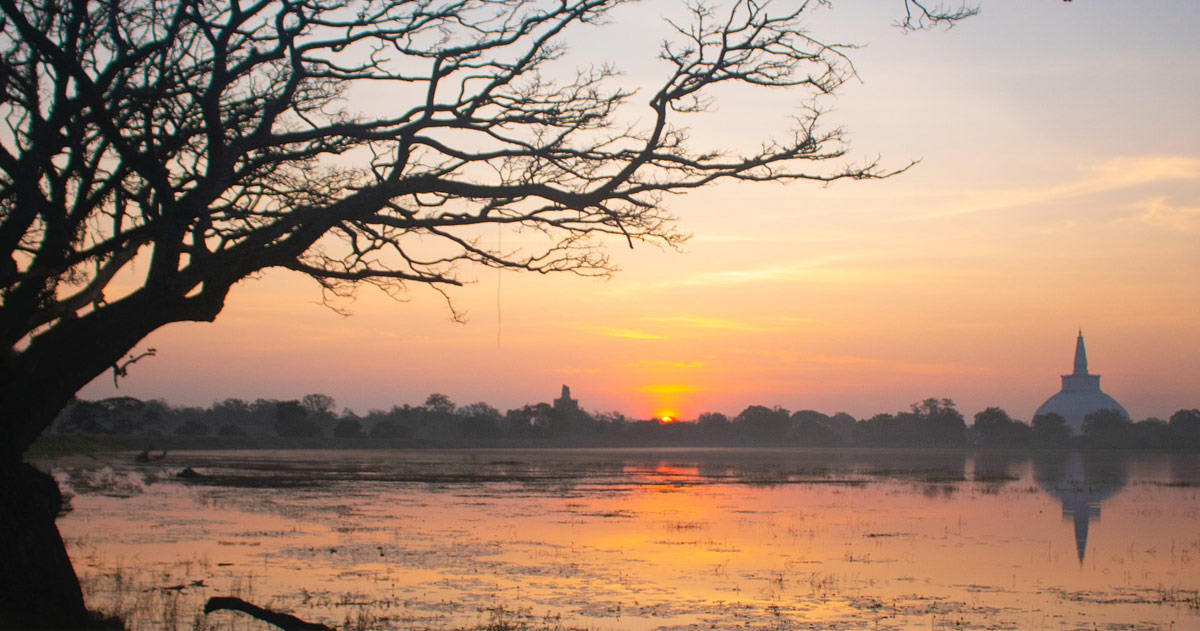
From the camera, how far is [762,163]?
988cm

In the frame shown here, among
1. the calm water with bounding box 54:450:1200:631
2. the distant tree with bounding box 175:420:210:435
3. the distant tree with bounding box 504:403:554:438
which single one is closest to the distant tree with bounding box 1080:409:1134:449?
the distant tree with bounding box 504:403:554:438

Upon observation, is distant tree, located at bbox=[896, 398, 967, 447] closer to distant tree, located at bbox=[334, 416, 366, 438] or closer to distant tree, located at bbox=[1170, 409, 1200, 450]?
distant tree, located at bbox=[1170, 409, 1200, 450]

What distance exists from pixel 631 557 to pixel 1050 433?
15903 centimetres

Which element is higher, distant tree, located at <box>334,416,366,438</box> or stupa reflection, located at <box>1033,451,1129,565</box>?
distant tree, located at <box>334,416,366,438</box>

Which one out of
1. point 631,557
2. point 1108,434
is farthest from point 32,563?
point 1108,434

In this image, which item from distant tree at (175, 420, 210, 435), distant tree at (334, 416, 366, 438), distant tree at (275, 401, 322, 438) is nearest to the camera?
distant tree at (275, 401, 322, 438)

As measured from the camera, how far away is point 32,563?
890 cm

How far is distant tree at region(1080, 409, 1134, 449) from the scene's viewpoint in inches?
6142

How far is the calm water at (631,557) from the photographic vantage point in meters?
14.5

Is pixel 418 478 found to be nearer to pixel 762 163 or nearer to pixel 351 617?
pixel 351 617

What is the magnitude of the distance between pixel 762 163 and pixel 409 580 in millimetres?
9735

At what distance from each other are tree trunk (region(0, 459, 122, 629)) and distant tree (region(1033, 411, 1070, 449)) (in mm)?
166069

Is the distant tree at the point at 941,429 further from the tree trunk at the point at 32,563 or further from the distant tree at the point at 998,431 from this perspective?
the tree trunk at the point at 32,563

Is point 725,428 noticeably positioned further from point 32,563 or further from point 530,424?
point 32,563
